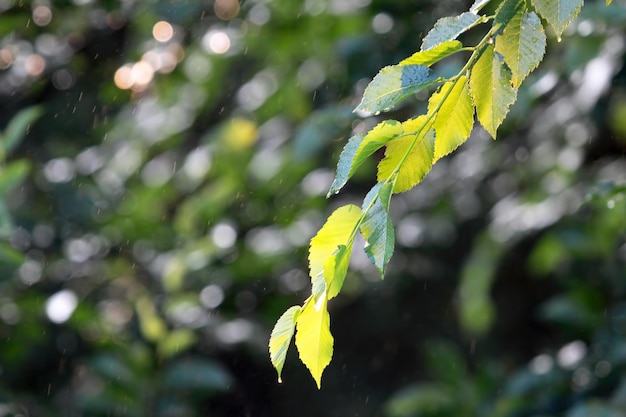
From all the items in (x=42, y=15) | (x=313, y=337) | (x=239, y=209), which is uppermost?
(x=313, y=337)

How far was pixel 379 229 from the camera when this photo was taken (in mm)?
559

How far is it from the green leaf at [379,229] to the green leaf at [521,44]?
12 cm

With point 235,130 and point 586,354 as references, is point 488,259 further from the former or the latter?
point 235,130

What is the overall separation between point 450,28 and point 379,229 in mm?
155

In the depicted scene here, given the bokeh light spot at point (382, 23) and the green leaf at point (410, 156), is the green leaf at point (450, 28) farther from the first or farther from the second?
the bokeh light spot at point (382, 23)

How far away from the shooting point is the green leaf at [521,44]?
1.94 feet

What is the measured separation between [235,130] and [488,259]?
2.49ft

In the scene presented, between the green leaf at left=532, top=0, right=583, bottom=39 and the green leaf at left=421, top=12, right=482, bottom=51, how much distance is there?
41mm

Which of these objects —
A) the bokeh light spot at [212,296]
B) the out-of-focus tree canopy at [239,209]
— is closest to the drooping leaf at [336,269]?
the out-of-focus tree canopy at [239,209]

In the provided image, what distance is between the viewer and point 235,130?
2414 mm

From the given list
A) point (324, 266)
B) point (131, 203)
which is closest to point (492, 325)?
point (131, 203)

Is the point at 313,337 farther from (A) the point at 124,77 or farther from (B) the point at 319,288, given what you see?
(A) the point at 124,77

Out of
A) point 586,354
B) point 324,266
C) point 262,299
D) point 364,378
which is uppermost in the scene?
point 324,266

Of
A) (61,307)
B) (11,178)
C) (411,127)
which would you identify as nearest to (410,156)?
(411,127)
